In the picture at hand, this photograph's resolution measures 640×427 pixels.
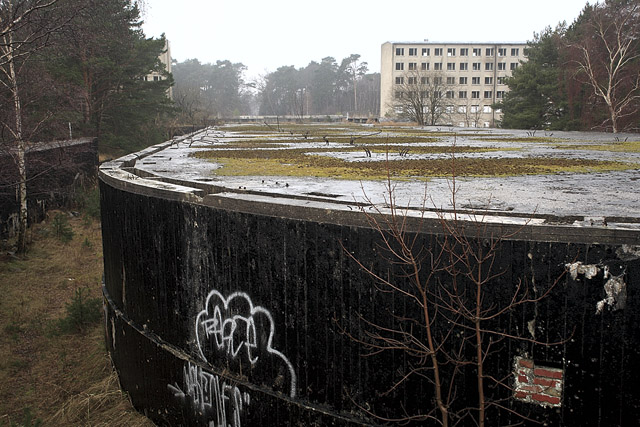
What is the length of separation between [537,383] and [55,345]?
7.12 meters

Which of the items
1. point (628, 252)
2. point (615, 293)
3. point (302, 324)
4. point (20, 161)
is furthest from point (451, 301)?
point (20, 161)

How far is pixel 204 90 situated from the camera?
11656 centimetres

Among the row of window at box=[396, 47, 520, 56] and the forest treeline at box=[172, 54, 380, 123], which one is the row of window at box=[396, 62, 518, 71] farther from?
the forest treeline at box=[172, 54, 380, 123]

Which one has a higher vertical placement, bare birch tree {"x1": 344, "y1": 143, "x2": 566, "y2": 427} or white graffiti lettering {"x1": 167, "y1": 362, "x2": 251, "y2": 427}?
bare birch tree {"x1": 344, "y1": 143, "x2": 566, "y2": 427}

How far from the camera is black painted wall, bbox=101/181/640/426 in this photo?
10.8 feet

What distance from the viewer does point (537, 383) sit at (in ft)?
11.3

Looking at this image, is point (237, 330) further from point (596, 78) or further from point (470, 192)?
point (596, 78)

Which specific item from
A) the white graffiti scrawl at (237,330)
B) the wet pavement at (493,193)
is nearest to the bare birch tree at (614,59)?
the wet pavement at (493,193)

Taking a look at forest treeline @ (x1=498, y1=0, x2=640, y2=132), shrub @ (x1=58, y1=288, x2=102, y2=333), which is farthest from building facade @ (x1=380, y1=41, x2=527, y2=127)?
shrub @ (x1=58, y1=288, x2=102, y2=333)

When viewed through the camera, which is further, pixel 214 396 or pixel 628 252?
pixel 214 396

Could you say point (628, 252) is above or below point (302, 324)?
above

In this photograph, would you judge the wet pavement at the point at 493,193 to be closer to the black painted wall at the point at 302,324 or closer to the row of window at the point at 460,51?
the black painted wall at the point at 302,324

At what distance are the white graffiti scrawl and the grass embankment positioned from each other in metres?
1.66

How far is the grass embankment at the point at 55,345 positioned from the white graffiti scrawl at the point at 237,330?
5.44 ft
